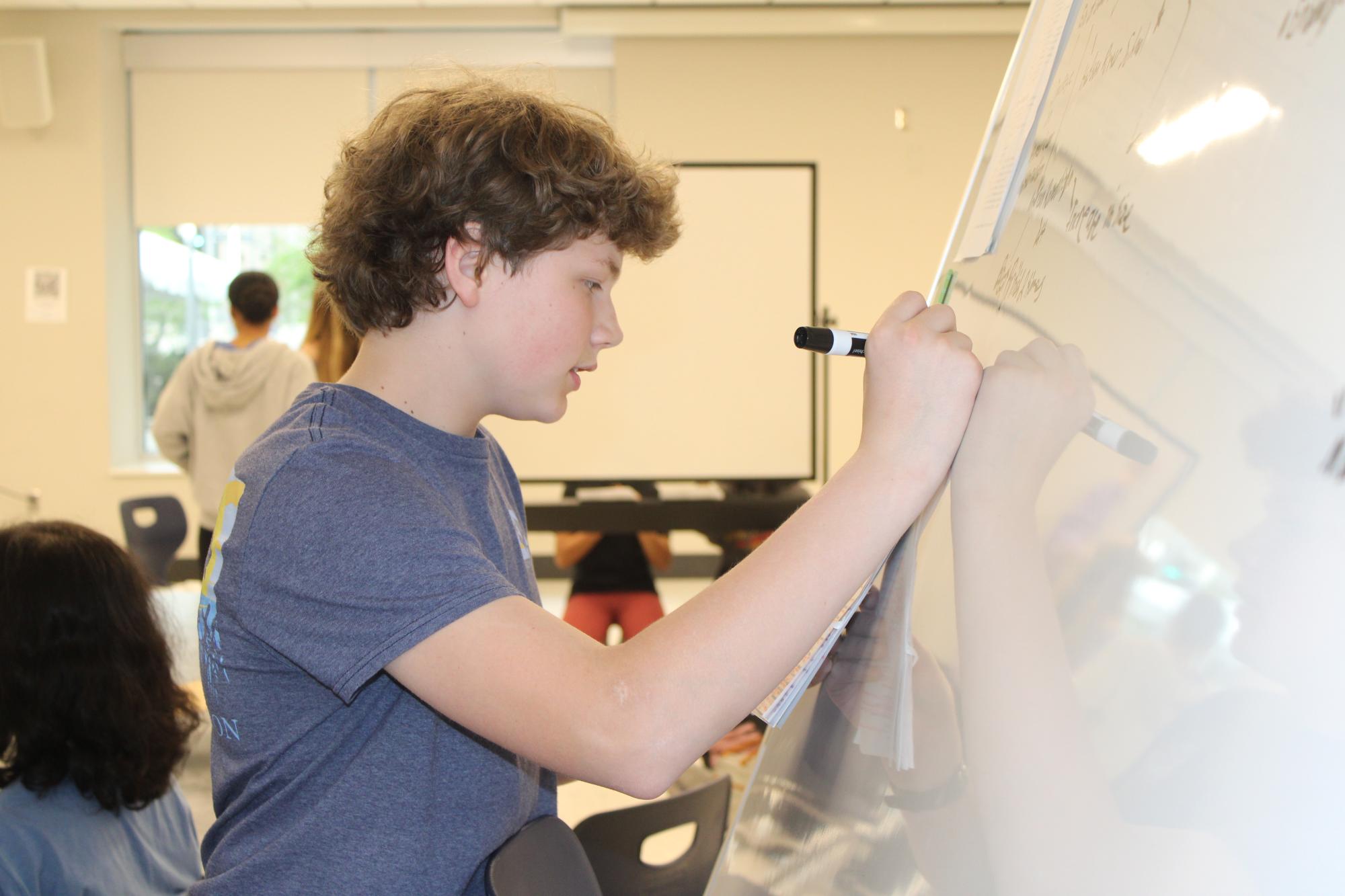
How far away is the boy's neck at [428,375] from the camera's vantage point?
→ 79 centimetres

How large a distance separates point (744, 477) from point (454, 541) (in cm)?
316

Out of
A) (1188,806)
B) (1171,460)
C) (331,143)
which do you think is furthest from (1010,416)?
(331,143)

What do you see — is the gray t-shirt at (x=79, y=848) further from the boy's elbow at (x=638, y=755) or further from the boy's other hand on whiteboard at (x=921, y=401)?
the boy's other hand on whiteboard at (x=921, y=401)

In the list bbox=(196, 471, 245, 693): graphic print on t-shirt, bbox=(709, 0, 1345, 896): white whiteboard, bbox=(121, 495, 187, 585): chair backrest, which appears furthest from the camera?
bbox=(121, 495, 187, 585): chair backrest

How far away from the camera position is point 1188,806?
37 centimetres

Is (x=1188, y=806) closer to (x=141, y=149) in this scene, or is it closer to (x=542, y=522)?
(x=542, y=522)

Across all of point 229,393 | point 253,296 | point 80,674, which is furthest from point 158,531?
point 80,674

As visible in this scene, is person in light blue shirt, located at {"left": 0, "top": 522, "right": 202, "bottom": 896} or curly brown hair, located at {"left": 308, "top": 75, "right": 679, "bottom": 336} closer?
curly brown hair, located at {"left": 308, "top": 75, "right": 679, "bottom": 336}

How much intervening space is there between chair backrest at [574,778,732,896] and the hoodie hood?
2.37m

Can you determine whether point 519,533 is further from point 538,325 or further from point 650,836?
point 650,836

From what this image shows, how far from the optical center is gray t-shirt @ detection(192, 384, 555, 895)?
63 cm

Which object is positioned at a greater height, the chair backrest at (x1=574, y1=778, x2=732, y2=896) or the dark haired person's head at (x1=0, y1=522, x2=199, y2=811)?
the dark haired person's head at (x1=0, y1=522, x2=199, y2=811)

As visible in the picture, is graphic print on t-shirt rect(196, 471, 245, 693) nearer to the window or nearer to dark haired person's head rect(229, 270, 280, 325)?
dark haired person's head rect(229, 270, 280, 325)

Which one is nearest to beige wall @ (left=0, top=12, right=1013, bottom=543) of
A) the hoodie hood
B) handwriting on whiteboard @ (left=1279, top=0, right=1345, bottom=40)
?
the hoodie hood
